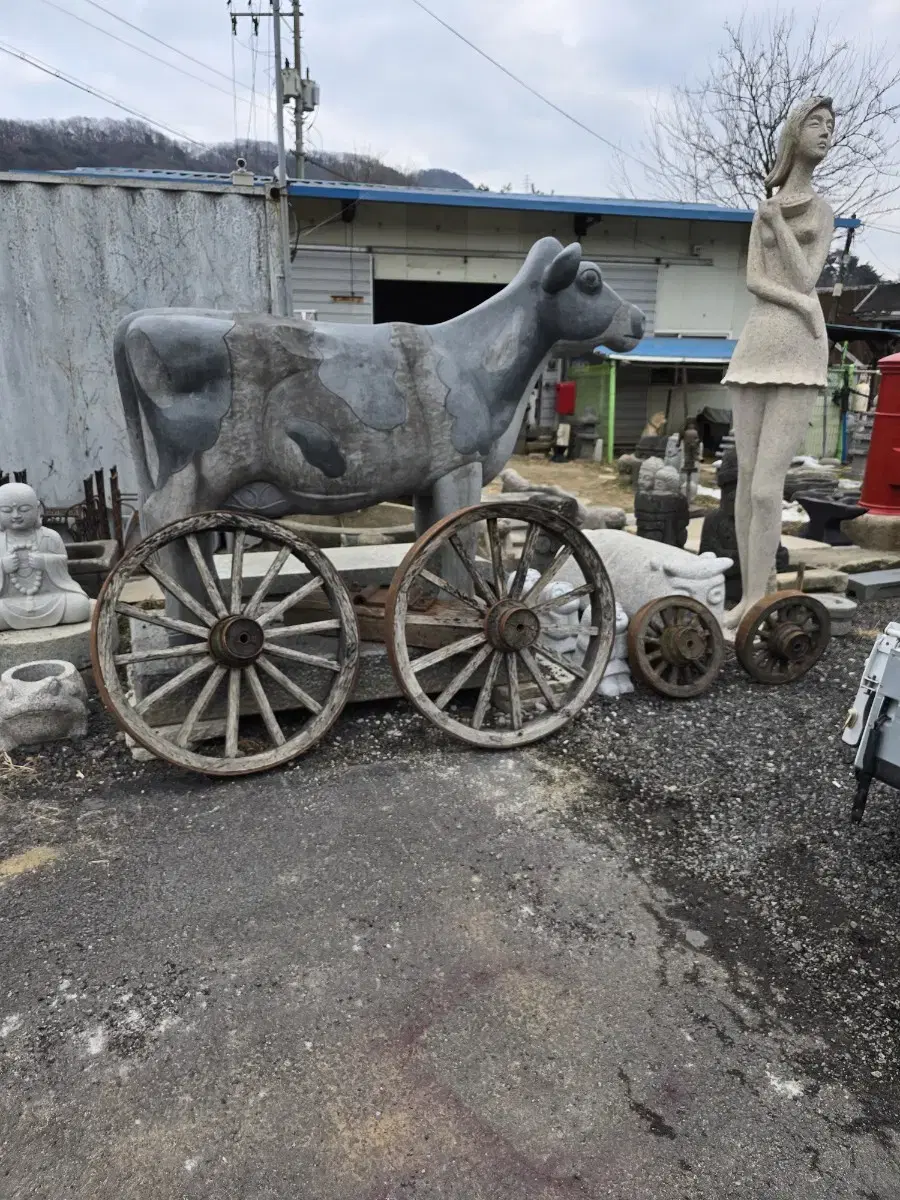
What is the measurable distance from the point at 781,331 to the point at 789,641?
1694 millimetres

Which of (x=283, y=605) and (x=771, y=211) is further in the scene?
(x=771, y=211)

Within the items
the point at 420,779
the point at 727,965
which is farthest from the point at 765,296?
the point at 727,965

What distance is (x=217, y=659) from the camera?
310 cm

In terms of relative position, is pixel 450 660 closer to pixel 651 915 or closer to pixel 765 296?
pixel 651 915

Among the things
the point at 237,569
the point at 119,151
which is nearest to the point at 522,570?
the point at 237,569

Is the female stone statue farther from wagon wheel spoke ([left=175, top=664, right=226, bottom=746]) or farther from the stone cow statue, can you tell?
wagon wheel spoke ([left=175, top=664, right=226, bottom=746])

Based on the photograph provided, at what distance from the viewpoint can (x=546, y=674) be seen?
4.01 metres

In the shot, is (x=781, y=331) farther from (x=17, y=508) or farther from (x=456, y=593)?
(x=17, y=508)

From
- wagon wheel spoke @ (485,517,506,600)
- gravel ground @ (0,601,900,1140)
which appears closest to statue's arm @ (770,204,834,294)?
gravel ground @ (0,601,900,1140)

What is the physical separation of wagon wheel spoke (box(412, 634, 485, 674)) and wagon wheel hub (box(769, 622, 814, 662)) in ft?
5.65

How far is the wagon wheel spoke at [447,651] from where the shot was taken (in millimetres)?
3227

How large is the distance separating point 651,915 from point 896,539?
5.52m

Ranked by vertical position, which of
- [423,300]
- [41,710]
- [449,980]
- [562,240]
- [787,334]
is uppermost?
[562,240]

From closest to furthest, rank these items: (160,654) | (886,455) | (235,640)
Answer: (160,654) < (235,640) < (886,455)
